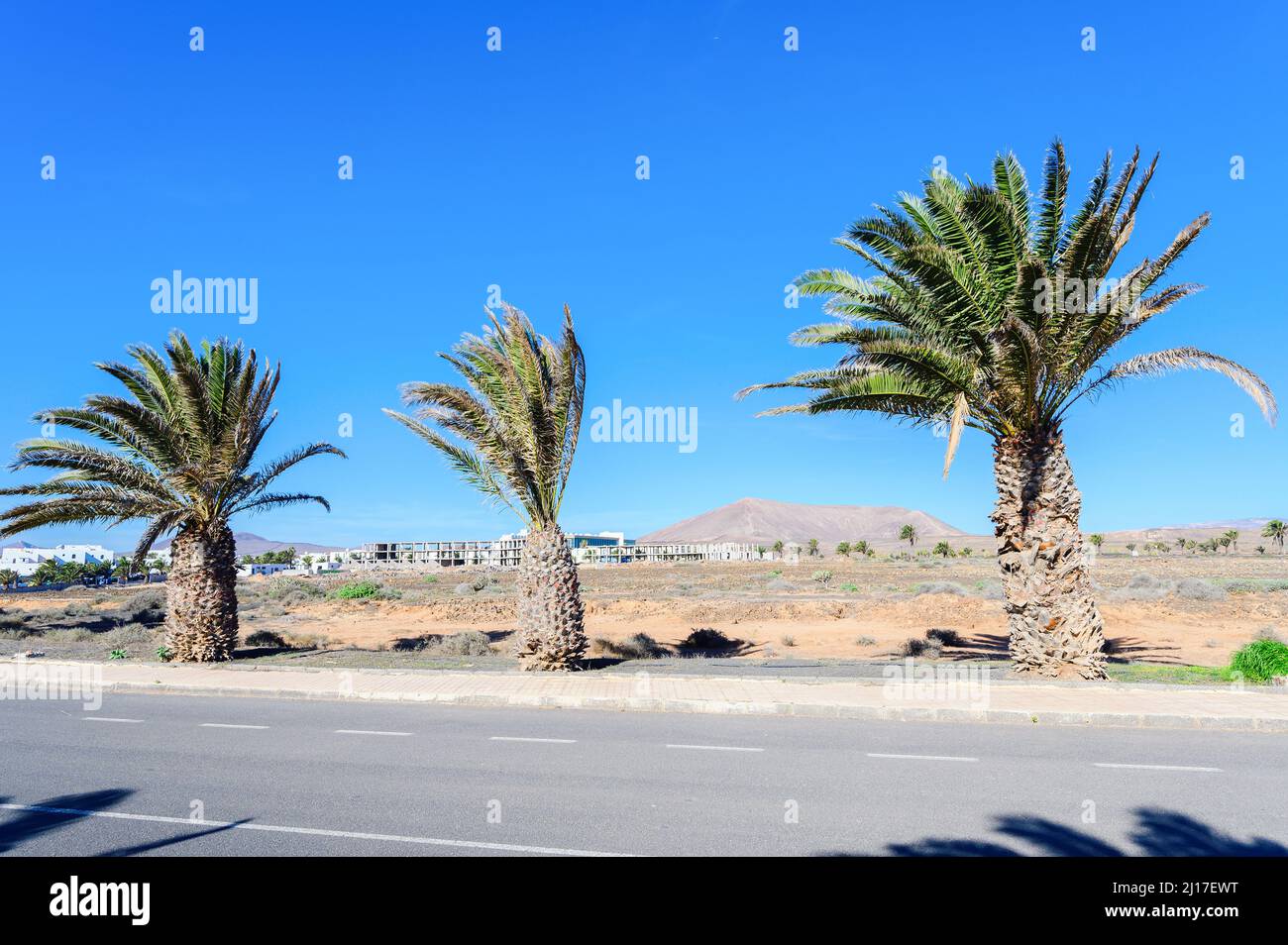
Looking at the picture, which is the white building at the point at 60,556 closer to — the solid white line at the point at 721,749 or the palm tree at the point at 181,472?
the palm tree at the point at 181,472

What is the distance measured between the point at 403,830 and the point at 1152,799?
6.16 metres

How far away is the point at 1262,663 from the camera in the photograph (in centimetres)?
1284

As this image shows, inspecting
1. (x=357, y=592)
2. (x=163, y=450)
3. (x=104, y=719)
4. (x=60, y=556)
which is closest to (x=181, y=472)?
(x=163, y=450)

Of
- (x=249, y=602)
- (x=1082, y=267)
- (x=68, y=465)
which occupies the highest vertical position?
(x=1082, y=267)

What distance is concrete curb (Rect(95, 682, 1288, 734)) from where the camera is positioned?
31.3 ft

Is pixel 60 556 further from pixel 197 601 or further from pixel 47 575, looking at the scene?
pixel 197 601

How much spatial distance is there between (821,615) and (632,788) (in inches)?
915

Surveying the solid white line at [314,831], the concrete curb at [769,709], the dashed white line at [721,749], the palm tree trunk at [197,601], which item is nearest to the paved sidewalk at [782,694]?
the concrete curb at [769,709]

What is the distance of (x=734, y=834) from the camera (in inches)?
221
